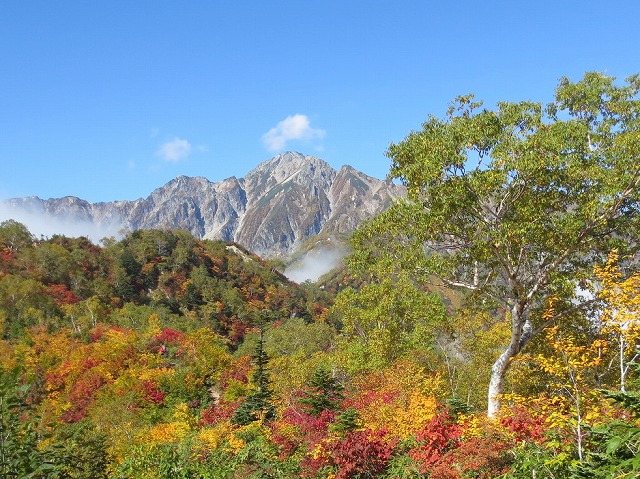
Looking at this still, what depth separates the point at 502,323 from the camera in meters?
19.5

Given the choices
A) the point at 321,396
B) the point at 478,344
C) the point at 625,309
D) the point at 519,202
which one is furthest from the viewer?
the point at 478,344

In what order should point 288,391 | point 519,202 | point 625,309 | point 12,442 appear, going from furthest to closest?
point 288,391, point 519,202, point 625,309, point 12,442

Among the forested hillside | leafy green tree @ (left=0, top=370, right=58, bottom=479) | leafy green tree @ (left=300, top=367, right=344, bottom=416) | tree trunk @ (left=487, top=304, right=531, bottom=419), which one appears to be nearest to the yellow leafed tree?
the forested hillside

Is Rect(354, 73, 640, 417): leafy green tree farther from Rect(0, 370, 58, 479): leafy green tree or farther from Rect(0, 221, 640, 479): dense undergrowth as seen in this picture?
Rect(0, 370, 58, 479): leafy green tree

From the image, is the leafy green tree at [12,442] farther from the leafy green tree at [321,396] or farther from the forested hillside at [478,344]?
the leafy green tree at [321,396]

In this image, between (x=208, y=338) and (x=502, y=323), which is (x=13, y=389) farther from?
(x=208, y=338)

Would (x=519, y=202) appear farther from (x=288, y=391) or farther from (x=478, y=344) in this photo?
(x=288, y=391)

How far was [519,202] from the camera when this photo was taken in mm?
11109

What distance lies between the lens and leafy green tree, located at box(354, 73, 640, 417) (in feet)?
34.5

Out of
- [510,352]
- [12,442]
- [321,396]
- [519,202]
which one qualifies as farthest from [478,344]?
[12,442]

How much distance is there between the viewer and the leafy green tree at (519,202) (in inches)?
414

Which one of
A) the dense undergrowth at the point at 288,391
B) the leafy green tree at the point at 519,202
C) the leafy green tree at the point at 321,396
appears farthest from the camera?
the leafy green tree at the point at 321,396

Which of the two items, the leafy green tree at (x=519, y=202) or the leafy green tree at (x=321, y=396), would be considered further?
the leafy green tree at (x=321, y=396)

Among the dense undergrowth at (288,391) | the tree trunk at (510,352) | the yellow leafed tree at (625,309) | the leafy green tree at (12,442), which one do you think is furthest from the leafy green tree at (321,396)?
the leafy green tree at (12,442)
